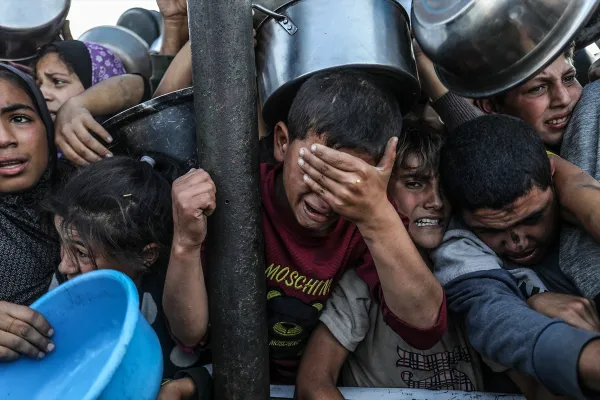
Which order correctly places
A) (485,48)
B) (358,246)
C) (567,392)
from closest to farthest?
(567,392) → (485,48) → (358,246)

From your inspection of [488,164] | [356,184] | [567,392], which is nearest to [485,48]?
[488,164]

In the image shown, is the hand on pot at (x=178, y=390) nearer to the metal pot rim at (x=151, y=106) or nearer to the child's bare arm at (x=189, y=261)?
the child's bare arm at (x=189, y=261)

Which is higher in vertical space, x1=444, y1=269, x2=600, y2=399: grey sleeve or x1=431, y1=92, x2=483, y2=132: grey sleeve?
x1=431, y1=92, x2=483, y2=132: grey sleeve

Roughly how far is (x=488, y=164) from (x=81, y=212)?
1313 mm

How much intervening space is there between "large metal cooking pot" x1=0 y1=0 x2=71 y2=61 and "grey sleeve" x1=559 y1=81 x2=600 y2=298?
2455 millimetres

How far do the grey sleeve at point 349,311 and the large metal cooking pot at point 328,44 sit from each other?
653 mm

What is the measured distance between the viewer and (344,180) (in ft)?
4.66

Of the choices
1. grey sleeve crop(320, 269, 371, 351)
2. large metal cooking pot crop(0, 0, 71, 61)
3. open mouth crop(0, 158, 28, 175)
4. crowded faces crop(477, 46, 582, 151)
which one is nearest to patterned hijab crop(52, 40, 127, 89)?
large metal cooking pot crop(0, 0, 71, 61)

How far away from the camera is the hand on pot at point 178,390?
1672mm

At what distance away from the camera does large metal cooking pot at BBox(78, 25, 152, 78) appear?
14.0ft

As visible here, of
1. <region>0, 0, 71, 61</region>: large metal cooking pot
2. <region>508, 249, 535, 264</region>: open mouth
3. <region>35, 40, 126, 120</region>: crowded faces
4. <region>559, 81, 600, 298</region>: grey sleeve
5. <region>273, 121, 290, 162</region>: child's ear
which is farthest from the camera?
<region>35, 40, 126, 120</region>: crowded faces

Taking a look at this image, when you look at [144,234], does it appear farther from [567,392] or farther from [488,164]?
[567,392]

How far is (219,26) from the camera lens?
1.42 m

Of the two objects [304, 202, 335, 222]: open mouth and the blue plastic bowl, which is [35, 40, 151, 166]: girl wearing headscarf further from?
[304, 202, 335, 222]: open mouth
